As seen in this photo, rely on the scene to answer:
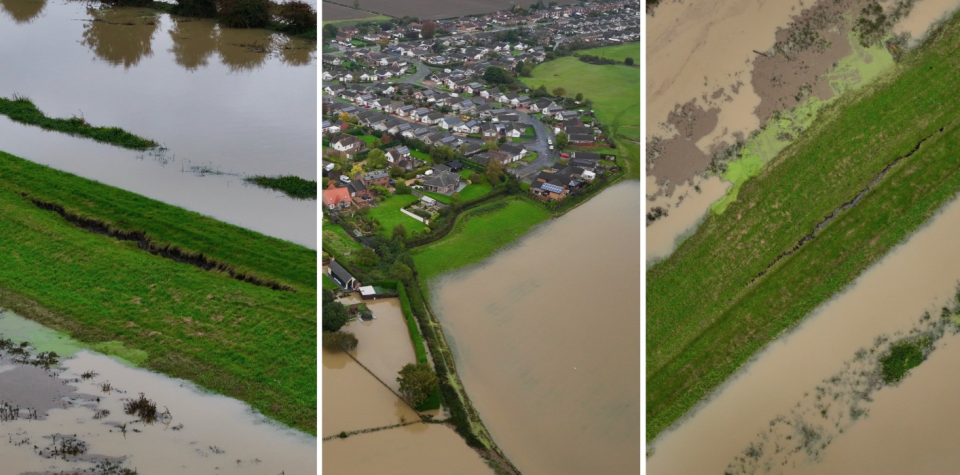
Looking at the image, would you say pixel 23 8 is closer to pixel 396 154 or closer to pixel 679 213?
pixel 396 154

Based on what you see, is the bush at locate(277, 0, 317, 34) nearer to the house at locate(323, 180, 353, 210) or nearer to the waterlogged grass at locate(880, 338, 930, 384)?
the house at locate(323, 180, 353, 210)

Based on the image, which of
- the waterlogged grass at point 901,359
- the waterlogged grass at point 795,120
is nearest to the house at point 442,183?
the waterlogged grass at point 795,120

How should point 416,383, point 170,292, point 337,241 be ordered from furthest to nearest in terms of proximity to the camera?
1. point 337,241
2. point 170,292
3. point 416,383

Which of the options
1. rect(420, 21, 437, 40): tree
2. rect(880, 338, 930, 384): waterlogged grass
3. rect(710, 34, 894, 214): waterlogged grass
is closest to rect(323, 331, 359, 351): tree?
rect(420, 21, 437, 40): tree

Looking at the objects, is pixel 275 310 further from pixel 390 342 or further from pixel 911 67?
pixel 911 67

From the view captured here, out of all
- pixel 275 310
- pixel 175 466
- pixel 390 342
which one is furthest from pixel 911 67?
pixel 175 466

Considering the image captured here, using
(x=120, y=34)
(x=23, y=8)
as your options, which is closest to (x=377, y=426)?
(x=120, y=34)
